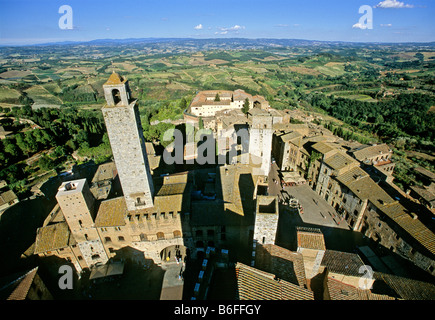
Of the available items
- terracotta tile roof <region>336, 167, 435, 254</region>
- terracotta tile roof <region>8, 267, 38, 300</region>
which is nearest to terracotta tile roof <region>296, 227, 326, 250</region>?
terracotta tile roof <region>336, 167, 435, 254</region>

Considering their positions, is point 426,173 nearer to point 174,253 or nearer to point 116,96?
point 174,253

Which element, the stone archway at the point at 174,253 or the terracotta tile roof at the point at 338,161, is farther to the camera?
the terracotta tile roof at the point at 338,161

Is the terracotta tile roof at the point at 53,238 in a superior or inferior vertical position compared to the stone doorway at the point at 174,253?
superior

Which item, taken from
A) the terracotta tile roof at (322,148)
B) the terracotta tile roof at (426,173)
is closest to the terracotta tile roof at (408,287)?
the terracotta tile roof at (322,148)

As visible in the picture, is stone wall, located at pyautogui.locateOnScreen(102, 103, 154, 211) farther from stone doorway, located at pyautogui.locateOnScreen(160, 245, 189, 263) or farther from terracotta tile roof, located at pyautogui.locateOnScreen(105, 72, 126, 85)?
stone doorway, located at pyautogui.locateOnScreen(160, 245, 189, 263)

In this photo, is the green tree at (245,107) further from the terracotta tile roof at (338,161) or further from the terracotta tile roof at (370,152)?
the terracotta tile roof at (338,161)
